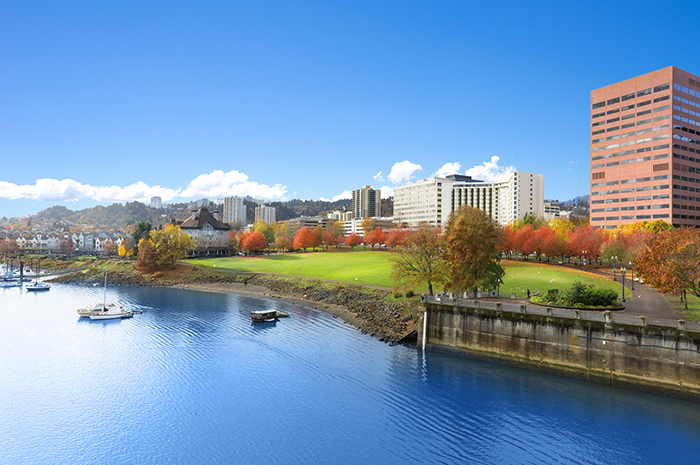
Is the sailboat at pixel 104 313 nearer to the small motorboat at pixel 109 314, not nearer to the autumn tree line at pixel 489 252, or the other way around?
the small motorboat at pixel 109 314

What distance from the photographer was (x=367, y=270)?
289 ft

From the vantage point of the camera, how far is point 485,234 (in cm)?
4794

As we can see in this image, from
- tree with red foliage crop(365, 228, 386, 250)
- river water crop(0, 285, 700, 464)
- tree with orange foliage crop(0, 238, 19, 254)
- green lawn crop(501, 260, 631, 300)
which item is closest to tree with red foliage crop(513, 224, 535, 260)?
green lawn crop(501, 260, 631, 300)

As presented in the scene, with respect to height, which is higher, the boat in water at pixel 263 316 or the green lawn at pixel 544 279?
the green lawn at pixel 544 279

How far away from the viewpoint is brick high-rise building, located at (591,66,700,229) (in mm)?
117000

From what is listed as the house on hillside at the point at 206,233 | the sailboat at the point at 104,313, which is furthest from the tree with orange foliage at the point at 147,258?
the sailboat at the point at 104,313

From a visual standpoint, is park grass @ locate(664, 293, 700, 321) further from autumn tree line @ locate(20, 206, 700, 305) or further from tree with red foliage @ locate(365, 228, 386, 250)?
tree with red foliage @ locate(365, 228, 386, 250)

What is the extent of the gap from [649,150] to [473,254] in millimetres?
108255

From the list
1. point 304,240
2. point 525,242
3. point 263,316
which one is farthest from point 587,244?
point 304,240

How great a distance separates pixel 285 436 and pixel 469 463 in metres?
11.3

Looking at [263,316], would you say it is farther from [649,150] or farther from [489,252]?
[649,150]

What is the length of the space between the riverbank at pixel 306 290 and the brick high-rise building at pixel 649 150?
10190 cm

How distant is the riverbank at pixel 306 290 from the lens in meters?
51.7

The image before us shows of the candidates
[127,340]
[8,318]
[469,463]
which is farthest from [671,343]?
[8,318]
